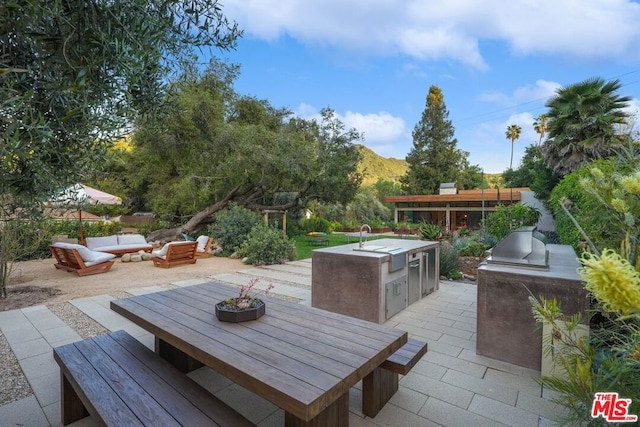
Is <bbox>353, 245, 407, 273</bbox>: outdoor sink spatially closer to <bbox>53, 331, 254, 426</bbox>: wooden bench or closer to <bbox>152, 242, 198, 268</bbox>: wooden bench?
<bbox>53, 331, 254, 426</bbox>: wooden bench

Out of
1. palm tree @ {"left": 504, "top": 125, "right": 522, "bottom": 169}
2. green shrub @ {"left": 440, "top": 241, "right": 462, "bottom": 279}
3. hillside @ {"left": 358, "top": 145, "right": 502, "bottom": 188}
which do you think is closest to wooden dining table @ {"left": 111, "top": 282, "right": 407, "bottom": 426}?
green shrub @ {"left": 440, "top": 241, "right": 462, "bottom": 279}

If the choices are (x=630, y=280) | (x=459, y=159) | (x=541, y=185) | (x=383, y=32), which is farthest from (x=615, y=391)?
(x=459, y=159)

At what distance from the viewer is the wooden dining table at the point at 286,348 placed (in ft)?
4.67

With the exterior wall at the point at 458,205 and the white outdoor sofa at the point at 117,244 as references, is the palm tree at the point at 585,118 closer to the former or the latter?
the exterior wall at the point at 458,205

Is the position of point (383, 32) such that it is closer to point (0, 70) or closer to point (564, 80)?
point (564, 80)

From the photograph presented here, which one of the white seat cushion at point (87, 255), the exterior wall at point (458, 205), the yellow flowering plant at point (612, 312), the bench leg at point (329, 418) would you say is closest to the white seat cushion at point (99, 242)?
the white seat cushion at point (87, 255)

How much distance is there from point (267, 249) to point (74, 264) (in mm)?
4469

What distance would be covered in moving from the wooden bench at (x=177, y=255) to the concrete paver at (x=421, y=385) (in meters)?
3.51

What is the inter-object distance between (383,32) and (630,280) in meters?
9.04

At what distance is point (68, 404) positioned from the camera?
6.92 feet

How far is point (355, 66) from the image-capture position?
43.0 ft

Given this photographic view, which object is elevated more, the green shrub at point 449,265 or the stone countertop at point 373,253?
the stone countertop at point 373,253

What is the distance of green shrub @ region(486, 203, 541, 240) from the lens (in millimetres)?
9255

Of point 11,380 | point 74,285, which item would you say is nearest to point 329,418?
point 11,380
